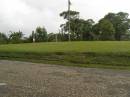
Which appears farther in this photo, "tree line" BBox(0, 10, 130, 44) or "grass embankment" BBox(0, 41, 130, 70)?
"tree line" BBox(0, 10, 130, 44)

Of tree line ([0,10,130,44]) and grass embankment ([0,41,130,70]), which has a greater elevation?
tree line ([0,10,130,44])

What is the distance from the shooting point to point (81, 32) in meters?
79.1

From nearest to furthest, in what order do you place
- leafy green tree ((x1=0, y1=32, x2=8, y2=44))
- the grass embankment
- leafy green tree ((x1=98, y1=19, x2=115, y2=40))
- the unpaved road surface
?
the unpaved road surface < the grass embankment < leafy green tree ((x1=0, y1=32, x2=8, y2=44)) < leafy green tree ((x1=98, y1=19, x2=115, y2=40))

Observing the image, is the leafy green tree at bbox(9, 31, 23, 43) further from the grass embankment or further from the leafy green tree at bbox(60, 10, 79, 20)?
the grass embankment

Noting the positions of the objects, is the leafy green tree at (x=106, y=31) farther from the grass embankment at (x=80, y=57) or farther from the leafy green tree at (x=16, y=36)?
the grass embankment at (x=80, y=57)

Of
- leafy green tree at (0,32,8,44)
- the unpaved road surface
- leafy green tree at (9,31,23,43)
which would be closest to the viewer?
the unpaved road surface

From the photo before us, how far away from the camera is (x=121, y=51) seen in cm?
2777

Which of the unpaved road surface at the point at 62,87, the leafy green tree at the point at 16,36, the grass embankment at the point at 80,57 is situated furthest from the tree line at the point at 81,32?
the unpaved road surface at the point at 62,87

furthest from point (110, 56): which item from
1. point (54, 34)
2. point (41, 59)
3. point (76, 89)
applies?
point (54, 34)

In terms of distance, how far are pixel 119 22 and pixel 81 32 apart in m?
16.6

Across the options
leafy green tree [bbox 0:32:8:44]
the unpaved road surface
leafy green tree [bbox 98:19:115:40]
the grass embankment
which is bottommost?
the unpaved road surface

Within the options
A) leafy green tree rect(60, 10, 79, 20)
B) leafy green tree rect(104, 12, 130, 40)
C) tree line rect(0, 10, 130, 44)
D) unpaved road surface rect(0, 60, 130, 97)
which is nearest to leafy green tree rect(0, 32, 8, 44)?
tree line rect(0, 10, 130, 44)

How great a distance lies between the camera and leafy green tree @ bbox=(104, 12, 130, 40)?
85750mm

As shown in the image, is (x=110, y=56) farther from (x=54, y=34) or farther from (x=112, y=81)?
(x=54, y=34)
